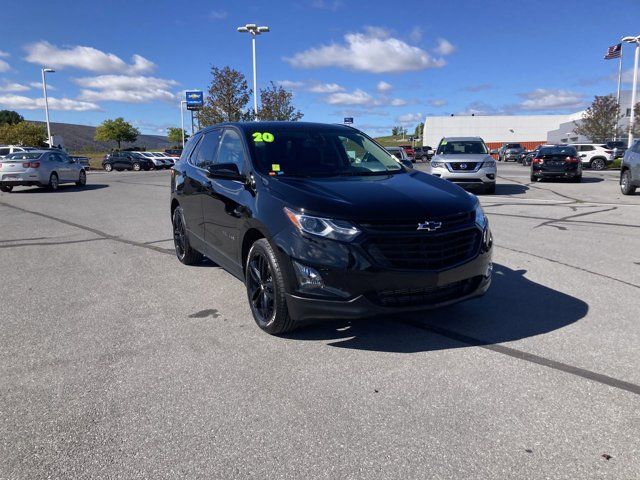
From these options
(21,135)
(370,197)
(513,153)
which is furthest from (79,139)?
(370,197)

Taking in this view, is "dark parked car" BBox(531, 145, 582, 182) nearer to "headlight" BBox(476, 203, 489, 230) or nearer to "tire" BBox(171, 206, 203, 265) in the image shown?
"tire" BBox(171, 206, 203, 265)

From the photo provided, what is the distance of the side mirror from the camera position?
454 cm

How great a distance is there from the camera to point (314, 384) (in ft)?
11.0

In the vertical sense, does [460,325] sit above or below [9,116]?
below

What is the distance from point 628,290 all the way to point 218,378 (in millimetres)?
4292

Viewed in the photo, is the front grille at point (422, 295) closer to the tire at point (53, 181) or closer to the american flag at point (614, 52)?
the tire at point (53, 181)


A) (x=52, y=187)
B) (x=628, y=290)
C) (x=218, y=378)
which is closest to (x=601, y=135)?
(x=52, y=187)

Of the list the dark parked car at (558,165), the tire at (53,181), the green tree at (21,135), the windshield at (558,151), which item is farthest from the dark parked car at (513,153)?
the green tree at (21,135)

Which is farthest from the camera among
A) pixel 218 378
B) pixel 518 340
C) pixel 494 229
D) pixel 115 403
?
pixel 494 229

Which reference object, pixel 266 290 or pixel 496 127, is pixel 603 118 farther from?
pixel 266 290

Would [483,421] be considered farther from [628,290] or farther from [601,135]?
[601,135]

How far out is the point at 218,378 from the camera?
346cm

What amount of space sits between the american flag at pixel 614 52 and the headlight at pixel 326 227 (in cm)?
4562

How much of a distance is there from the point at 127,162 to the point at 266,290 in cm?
4682
